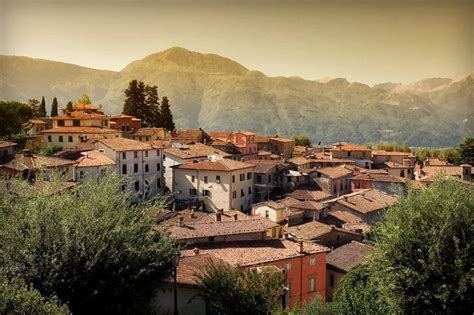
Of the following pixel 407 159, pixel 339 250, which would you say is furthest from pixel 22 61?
pixel 339 250

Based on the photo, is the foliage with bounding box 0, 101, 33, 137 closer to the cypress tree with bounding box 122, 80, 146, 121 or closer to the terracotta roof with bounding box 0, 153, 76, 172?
the terracotta roof with bounding box 0, 153, 76, 172

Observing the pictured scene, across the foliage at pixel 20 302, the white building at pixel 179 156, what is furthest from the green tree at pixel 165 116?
the foliage at pixel 20 302

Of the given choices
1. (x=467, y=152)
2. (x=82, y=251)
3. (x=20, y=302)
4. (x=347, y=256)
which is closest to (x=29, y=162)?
(x=347, y=256)

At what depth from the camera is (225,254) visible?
41.5 feet

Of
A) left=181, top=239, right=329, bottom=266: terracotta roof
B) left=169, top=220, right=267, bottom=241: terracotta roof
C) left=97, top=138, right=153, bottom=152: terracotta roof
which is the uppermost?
left=97, top=138, right=153, bottom=152: terracotta roof

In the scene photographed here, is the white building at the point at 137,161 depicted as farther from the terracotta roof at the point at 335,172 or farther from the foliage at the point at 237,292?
the foliage at the point at 237,292

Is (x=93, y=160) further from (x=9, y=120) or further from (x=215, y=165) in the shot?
(x=9, y=120)

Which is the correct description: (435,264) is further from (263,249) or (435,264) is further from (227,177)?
(227,177)

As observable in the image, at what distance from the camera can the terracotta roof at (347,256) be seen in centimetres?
1421

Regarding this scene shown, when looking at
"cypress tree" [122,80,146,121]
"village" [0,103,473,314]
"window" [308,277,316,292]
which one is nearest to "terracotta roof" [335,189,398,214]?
"village" [0,103,473,314]

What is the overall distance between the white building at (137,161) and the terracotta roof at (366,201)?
764 centimetres

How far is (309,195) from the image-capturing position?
Answer: 23531 millimetres

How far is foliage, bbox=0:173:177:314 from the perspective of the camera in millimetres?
7375

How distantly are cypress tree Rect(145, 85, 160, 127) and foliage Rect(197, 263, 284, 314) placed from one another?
27.0m
